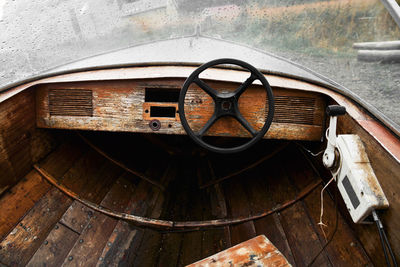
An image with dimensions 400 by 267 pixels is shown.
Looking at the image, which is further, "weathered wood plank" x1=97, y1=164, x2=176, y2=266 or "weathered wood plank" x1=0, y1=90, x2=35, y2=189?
"weathered wood plank" x1=97, y1=164, x2=176, y2=266

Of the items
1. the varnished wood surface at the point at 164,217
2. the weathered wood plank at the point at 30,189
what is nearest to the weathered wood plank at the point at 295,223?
the varnished wood surface at the point at 164,217

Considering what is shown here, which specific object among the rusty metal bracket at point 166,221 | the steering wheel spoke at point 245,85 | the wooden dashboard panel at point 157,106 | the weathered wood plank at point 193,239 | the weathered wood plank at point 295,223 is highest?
the steering wheel spoke at point 245,85

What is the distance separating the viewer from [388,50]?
357 cm

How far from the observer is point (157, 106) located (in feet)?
5.47

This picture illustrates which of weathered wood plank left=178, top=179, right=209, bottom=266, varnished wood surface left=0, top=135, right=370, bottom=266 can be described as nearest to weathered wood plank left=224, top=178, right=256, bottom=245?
varnished wood surface left=0, top=135, right=370, bottom=266

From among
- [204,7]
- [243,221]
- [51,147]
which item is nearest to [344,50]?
[204,7]

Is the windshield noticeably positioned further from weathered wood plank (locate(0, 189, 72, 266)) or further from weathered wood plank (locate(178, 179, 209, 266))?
weathered wood plank (locate(0, 189, 72, 266))

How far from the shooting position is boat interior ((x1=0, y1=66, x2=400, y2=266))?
5.04ft

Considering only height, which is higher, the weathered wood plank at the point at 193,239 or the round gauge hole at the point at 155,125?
the round gauge hole at the point at 155,125

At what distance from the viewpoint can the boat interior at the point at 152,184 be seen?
1537mm

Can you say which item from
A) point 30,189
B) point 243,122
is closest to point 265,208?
point 243,122

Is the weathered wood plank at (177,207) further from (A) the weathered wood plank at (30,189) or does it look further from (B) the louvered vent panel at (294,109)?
(B) the louvered vent panel at (294,109)


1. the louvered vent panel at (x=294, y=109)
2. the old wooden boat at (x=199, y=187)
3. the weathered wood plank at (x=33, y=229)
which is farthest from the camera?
the louvered vent panel at (x=294, y=109)

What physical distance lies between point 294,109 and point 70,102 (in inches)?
51.8
